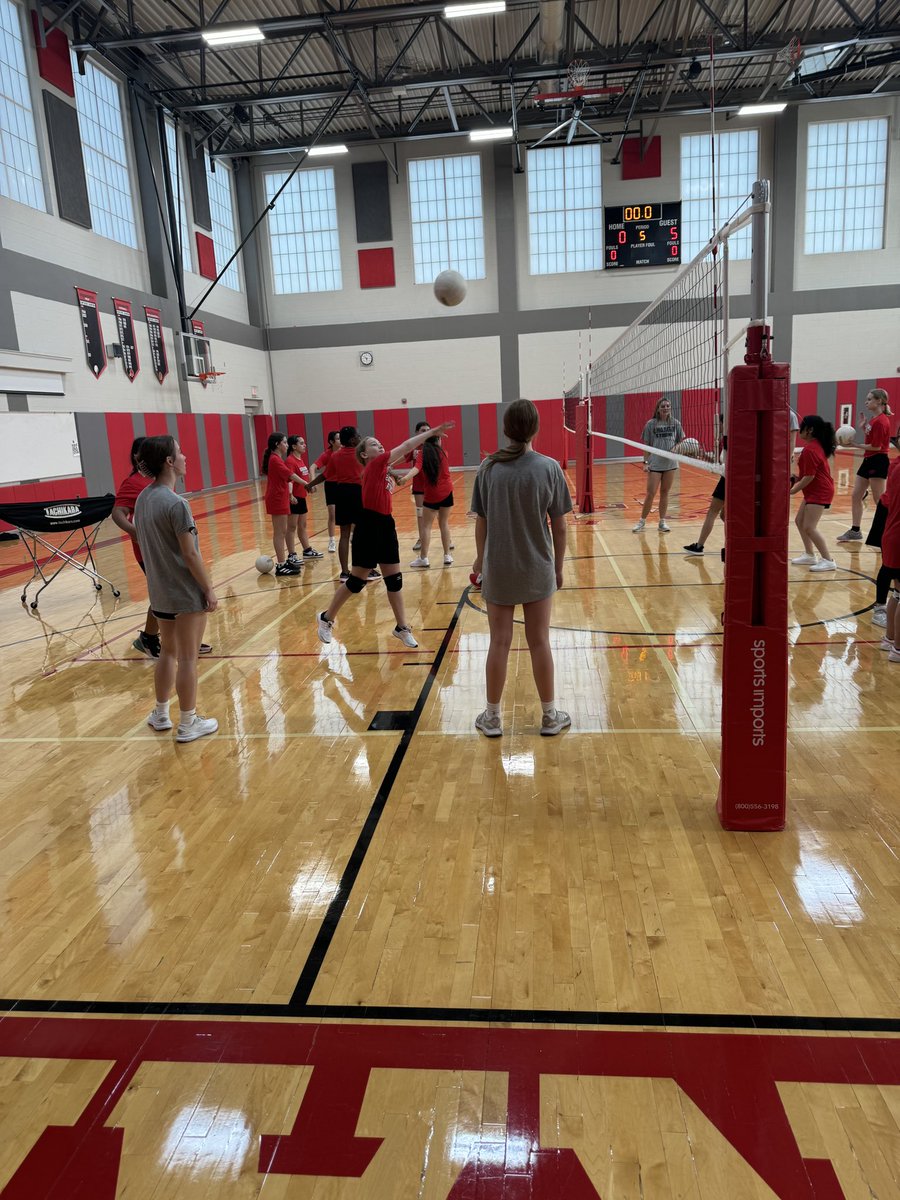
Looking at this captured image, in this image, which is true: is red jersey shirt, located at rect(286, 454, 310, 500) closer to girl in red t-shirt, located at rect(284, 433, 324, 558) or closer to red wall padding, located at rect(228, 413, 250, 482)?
girl in red t-shirt, located at rect(284, 433, 324, 558)

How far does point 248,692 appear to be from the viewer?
5664mm

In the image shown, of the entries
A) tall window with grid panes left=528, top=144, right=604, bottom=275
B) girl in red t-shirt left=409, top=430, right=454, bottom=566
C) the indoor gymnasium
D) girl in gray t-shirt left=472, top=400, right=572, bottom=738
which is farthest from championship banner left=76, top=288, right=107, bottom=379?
girl in gray t-shirt left=472, top=400, right=572, bottom=738

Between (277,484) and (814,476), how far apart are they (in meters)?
5.64

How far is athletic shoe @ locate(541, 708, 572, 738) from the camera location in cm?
462

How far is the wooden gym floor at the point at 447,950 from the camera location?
2018 mm

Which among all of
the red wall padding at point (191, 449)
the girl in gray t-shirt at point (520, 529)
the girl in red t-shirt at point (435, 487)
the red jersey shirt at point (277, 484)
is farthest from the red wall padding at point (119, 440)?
the girl in gray t-shirt at point (520, 529)

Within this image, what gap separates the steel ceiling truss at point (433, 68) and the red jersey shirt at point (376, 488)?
39.6ft

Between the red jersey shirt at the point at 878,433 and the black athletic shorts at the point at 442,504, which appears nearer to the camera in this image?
the red jersey shirt at the point at 878,433

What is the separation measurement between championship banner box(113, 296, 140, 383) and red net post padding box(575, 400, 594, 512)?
10.3m

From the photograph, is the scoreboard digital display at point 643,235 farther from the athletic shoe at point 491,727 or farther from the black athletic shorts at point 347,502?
the athletic shoe at point 491,727

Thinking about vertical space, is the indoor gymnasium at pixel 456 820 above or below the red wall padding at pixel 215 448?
below

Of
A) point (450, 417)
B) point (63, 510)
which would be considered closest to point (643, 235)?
point (450, 417)

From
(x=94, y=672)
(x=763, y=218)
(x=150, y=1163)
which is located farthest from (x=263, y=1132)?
(x=94, y=672)

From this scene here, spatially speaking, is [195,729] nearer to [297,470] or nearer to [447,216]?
[297,470]
